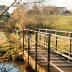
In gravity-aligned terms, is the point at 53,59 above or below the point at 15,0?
below

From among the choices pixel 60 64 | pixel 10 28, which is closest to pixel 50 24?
pixel 60 64

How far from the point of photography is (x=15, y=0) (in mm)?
4496

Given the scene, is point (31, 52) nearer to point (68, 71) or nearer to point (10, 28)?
point (68, 71)

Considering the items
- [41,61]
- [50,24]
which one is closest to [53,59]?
[41,61]

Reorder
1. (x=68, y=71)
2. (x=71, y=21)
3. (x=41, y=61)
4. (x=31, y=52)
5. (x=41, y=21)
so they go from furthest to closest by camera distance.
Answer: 1. (x=71, y=21)
2. (x=41, y=21)
3. (x=31, y=52)
4. (x=41, y=61)
5. (x=68, y=71)

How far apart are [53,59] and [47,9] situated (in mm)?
47752

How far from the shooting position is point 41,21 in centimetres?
5284

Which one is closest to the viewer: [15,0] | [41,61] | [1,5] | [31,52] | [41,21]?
[15,0]

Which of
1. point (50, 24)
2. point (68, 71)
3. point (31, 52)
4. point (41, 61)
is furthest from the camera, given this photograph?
point (50, 24)

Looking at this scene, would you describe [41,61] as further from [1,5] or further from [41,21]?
[41,21]

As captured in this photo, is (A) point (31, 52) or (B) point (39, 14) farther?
(B) point (39, 14)

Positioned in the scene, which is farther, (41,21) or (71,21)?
(71,21)

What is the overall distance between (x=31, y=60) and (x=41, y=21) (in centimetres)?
3994

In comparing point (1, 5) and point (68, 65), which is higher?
point (1, 5)
